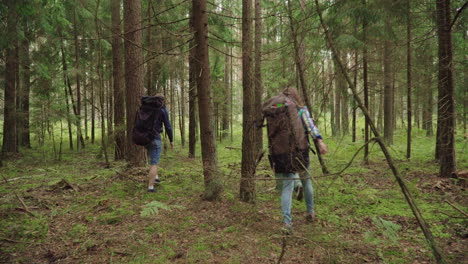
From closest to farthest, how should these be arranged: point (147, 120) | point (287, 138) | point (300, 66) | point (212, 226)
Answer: point (287, 138) < point (212, 226) < point (147, 120) < point (300, 66)

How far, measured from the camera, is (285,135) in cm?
379

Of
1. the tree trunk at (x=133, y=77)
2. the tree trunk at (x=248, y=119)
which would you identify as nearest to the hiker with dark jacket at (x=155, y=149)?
the tree trunk at (x=133, y=77)

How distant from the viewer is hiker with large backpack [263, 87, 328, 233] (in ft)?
12.4

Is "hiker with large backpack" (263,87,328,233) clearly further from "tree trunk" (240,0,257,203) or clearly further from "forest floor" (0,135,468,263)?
"tree trunk" (240,0,257,203)

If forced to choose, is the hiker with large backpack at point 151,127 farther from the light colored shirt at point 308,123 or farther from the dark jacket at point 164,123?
the light colored shirt at point 308,123

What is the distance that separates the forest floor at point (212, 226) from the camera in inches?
124

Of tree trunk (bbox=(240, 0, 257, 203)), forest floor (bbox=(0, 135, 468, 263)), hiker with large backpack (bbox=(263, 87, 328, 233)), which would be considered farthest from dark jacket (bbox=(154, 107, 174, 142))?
hiker with large backpack (bbox=(263, 87, 328, 233))

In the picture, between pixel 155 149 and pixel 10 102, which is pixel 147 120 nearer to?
→ pixel 155 149

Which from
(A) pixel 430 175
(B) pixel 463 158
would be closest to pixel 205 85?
(A) pixel 430 175

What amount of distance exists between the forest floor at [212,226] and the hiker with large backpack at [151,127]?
2.48 ft

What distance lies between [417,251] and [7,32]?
36.3 feet

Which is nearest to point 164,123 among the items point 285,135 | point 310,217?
point 285,135

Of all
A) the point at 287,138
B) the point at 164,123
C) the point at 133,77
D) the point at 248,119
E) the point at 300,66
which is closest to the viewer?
the point at 287,138

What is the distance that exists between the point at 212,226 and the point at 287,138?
1.76 m
